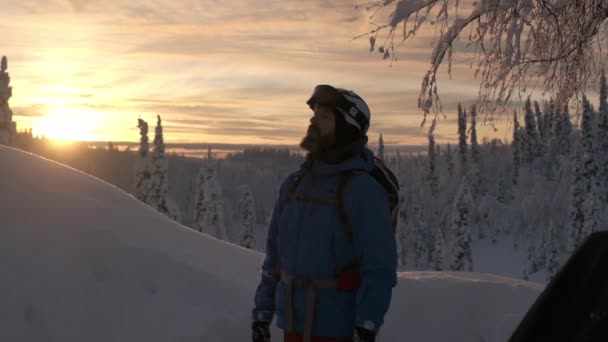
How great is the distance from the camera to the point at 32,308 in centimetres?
544

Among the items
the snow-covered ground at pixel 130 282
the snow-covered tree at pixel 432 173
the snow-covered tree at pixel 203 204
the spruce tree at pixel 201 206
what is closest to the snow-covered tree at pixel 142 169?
the snow-covered tree at pixel 203 204

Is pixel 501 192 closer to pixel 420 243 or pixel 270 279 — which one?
pixel 420 243

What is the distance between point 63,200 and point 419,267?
86739mm

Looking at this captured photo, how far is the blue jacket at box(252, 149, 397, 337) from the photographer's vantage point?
12.3 feet

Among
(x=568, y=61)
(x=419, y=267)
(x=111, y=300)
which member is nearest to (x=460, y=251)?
(x=419, y=267)

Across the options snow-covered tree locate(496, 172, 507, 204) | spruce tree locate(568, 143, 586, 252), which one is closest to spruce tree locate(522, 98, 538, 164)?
snow-covered tree locate(496, 172, 507, 204)

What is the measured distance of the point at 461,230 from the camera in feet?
174

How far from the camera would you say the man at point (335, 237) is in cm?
377

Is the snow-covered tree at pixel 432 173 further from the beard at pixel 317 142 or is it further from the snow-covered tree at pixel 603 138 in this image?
the beard at pixel 317 142

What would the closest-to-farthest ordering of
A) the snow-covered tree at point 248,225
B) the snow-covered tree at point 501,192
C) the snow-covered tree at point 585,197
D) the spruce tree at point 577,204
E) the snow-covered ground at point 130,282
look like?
the snow-covered ground at point 130,282 → the snow-covered tree at point 248,225 → the snow-covered tree at point 585,197 → the spruce tree at point 577,204 → the snow-covered tree at point 501,192

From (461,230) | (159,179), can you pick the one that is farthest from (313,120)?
(461,230)

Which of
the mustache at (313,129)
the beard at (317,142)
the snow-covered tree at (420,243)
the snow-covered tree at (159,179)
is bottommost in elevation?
the snow-covered tree at (420,243)

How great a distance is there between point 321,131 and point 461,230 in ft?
167

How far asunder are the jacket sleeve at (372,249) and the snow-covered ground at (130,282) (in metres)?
2.25
